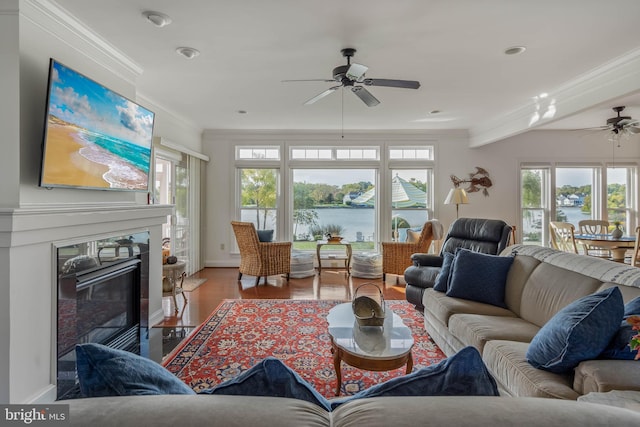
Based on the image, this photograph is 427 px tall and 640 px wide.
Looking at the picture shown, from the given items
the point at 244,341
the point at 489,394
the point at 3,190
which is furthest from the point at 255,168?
the point at 489,394

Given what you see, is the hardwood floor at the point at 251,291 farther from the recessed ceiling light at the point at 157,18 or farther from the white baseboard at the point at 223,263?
the recessed ceiling light at the point at 157,18

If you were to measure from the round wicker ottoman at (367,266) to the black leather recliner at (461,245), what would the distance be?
1621 mm

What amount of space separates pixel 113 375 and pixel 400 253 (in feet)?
14.8

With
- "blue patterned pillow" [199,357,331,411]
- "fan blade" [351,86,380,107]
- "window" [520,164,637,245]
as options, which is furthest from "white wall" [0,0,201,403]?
"window" [520,164,637,245]

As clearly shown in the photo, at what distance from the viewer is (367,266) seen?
5.39 m

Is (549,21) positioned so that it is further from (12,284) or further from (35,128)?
(12,284)

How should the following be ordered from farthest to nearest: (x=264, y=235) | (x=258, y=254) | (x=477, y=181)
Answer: (x=477, y=181)
(x=264, y=235)
(x=258, y=254)

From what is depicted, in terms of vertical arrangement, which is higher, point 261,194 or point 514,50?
point 514,50

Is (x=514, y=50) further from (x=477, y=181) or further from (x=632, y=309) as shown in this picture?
(x=477, y=181)

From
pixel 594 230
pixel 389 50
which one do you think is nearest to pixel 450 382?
pixel 389 50

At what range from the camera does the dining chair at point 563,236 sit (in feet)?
16.6

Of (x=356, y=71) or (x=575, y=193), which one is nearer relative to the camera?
(x=356, y=71)

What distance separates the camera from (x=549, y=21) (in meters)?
2.39
